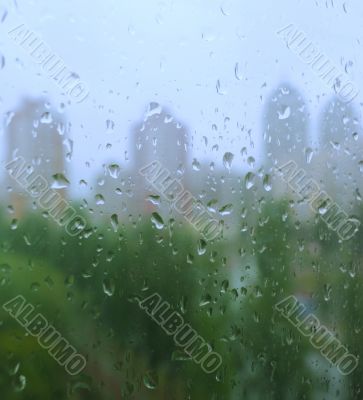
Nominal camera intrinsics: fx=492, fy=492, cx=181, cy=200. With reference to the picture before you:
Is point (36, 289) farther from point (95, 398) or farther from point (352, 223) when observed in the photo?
point (352, 223)

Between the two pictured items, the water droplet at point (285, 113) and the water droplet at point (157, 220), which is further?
the water droplet at point (285, 113)

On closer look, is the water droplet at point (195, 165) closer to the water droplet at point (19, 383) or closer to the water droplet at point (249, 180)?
the water droplet at point (249, 180)

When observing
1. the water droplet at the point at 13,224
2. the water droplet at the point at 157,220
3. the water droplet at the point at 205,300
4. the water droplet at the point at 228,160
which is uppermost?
the water droplet at the point at 228,160

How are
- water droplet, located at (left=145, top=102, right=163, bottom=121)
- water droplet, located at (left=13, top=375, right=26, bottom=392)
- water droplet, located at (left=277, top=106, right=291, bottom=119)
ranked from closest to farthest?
water droplet, located at (left=13, top=375, right=26, bottom=392) < water droplet, located at (left=145, top=102, right=163, bottom=121) < water droplet, located at (left=277, top=106, right=291, bottom=119)

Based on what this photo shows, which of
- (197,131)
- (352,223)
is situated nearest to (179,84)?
Result: (197,131)

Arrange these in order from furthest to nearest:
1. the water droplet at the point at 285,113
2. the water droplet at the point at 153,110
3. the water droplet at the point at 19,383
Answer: the water droplet at the point at 285,113
the water droplet at the point at 153,110
the water droplet at the point at 19,383

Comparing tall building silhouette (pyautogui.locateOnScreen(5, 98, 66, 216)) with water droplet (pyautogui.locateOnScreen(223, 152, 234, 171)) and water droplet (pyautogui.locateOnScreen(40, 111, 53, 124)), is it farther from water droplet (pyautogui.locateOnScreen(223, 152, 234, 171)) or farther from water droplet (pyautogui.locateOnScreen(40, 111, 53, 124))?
water droplet (pyautogui.locateOnScreen(223, 152, 234, 171))

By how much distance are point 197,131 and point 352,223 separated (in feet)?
1.19

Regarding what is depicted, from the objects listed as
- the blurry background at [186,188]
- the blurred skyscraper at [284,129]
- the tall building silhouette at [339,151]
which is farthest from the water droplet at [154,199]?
the tall building silhouette at [339,151]

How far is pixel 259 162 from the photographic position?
2.81ft

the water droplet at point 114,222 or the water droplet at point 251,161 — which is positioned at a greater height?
the water droplet at point 251,161

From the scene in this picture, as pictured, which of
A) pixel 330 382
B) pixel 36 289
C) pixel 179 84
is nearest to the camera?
pixel 36 289

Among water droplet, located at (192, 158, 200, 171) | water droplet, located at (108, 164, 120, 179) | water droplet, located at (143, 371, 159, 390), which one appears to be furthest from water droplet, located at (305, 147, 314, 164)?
water droplet, located at (143, 371, 159, 390)

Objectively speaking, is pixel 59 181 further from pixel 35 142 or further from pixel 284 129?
pixel 284 129
